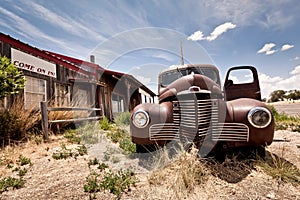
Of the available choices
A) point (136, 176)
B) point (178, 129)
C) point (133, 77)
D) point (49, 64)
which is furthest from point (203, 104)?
point (133, 77)

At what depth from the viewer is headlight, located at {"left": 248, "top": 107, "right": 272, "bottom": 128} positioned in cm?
247

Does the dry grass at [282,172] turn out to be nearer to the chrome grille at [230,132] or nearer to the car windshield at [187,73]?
the chrome grille at [230,132]

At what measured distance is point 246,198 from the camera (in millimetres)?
1926

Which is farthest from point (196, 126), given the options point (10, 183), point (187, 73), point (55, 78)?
point (55, 78)

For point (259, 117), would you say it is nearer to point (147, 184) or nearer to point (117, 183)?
point (147, 184)

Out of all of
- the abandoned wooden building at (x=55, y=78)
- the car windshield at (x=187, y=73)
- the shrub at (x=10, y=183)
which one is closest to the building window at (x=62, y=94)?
the abandoned wooden building at (x=55, y=78)

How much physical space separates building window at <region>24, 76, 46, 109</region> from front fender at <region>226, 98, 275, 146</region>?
649 centimetres

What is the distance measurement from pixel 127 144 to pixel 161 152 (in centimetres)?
134

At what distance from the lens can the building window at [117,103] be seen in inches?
552

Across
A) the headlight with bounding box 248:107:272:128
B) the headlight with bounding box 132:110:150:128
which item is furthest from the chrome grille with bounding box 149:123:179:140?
the headlight with bounding box 248:107:272:128

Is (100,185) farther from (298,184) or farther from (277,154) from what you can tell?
(277,154)

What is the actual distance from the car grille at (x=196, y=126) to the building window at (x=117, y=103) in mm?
11219

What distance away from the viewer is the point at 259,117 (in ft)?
8.15

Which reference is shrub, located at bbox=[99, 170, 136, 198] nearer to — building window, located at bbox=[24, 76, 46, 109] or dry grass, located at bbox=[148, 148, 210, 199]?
dry grass, located at bbox=[148, 148, 210, 199]
